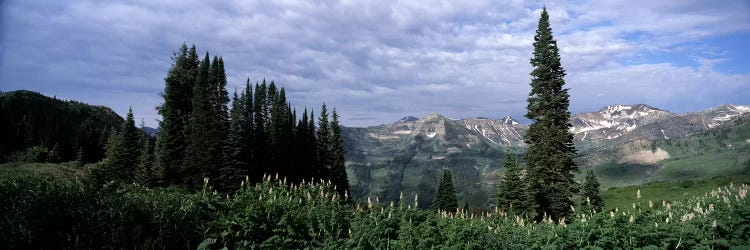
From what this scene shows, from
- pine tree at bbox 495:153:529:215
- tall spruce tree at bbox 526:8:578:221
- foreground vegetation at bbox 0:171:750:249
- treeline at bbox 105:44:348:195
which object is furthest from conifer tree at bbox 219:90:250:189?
foreground vegetation at bbox 0:171:750:249

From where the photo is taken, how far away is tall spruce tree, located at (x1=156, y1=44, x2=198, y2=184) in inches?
2292

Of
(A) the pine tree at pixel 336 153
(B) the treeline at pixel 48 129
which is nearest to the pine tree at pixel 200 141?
(B) the treeline at pixel 48 129

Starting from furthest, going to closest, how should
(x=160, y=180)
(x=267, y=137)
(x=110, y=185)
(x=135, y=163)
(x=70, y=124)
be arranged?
(x=70, y=124) → (x=267, y=137) → (x=135, y=163) → (x=160, y=180) → (x=110, y=185)

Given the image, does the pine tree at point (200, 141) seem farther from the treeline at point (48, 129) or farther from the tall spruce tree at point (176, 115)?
the treeline at point (48, 129)

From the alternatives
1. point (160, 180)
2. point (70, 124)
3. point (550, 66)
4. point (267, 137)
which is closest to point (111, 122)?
point (70, 124)

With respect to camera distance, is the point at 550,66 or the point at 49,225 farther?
the point at 550,66

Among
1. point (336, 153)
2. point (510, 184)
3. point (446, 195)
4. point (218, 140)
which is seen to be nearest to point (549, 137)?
point (510, 184)

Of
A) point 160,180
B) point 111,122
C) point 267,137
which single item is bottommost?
point 160,180

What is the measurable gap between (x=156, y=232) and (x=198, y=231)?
2.06 ft

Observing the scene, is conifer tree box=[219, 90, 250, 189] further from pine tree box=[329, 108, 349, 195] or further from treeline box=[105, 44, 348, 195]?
pine tree box=[329, 108, 349, 195]

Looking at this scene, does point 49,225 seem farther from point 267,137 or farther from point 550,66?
point 267,137

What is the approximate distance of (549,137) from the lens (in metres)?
30.4

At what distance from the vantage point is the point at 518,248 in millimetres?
8984

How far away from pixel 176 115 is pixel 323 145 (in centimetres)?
3793
